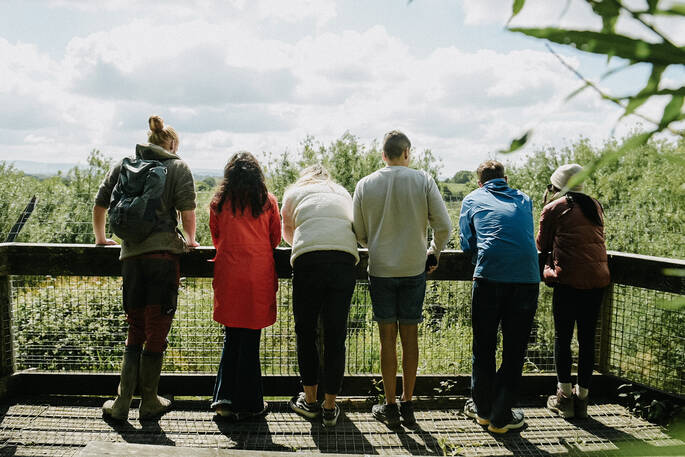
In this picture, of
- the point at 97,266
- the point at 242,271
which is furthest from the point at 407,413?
the point at 97,266

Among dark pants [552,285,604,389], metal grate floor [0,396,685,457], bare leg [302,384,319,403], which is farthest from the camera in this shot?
dark pants [552,285,604,389]

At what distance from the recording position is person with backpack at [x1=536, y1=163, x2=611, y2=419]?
3.94 meters

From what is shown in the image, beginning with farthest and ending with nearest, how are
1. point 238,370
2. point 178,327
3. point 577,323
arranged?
point 178,327, point 577,323, point 238,370

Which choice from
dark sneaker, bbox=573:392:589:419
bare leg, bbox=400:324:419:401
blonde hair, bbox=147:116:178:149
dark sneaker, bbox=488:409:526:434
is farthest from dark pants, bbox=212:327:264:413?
dark sneaker, bbox=573:392:589:419

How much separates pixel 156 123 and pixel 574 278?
3062 mm

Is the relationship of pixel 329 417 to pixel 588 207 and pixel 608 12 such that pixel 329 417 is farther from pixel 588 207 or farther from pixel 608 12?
pixel 608 12

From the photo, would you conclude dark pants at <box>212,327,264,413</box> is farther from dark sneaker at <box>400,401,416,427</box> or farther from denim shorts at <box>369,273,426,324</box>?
dark sneaker at <box>400,401,416,427</box>

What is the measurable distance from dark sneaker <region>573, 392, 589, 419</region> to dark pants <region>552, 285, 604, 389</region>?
Result: 0.11m

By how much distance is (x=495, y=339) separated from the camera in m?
3.81

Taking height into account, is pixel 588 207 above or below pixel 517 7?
below

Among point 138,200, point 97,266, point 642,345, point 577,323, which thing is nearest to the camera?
point 138,200

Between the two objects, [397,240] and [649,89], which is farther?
[397,240]

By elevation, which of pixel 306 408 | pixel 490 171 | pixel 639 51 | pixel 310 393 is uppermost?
pixel 490 171

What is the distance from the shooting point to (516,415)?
12.7ft
